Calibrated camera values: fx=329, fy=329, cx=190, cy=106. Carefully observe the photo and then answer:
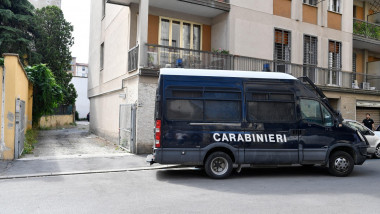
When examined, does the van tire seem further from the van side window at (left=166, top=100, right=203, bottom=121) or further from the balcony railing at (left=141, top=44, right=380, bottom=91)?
the van side window at (left=166, top=100, right=203, bottom=121)

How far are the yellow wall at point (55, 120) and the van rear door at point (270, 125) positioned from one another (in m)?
22.6

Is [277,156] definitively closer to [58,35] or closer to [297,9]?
[297,9]

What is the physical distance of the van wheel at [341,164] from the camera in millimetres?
8930

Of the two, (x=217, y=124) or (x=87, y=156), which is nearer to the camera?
(x=217, y=124)

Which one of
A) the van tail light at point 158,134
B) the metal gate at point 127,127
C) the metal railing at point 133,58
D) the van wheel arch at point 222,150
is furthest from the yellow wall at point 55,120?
the van wheel arch at point 222,150

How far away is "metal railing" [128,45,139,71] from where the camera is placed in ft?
43.6

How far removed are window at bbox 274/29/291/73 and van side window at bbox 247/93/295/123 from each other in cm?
821

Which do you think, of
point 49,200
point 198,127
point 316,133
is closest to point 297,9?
point 316,133

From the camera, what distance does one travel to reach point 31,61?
91.1 ft

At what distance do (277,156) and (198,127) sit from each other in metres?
2.24

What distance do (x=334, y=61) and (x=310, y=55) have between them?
1.97m

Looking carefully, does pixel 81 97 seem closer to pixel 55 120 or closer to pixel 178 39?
pixel 55 120

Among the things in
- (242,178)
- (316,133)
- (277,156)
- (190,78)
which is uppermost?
(190,78)

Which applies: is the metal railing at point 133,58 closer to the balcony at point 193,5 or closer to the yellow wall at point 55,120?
the balcony at point 193,5
